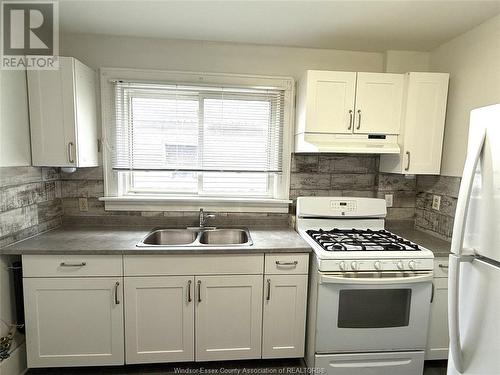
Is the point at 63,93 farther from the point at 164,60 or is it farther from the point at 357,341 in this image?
the point at 357,341

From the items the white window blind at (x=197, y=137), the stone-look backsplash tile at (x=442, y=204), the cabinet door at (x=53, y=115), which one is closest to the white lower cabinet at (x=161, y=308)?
the cabinet door at (x=53, y=115)

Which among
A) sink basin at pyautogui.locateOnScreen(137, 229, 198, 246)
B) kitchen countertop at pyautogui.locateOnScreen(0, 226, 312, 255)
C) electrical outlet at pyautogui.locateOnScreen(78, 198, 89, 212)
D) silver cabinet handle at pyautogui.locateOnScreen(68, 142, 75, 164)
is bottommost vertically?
sink basin at pyautogui.locateOnScreen(137, 229, 198, 246)

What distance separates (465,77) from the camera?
200 cm

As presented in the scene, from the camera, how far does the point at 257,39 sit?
221 centimetres

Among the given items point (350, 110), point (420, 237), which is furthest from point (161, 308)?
point (420, 237)

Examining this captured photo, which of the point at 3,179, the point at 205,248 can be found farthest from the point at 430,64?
the point at 3,179

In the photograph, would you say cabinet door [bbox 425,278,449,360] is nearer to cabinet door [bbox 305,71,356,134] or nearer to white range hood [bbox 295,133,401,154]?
white range hood [bbox 295,133,401,154]

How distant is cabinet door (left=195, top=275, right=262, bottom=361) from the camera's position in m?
1.88

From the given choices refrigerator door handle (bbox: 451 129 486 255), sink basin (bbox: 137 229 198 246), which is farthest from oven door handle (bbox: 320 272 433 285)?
sink basin (bbox: 137 229 198 246)

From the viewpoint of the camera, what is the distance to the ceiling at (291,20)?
5.61 feet

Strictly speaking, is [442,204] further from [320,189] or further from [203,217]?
[203,217]

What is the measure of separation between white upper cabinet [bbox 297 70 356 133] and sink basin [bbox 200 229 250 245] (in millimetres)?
994

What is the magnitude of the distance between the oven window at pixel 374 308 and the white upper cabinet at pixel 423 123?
36.2 inches

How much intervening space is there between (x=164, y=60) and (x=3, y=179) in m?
1.38
